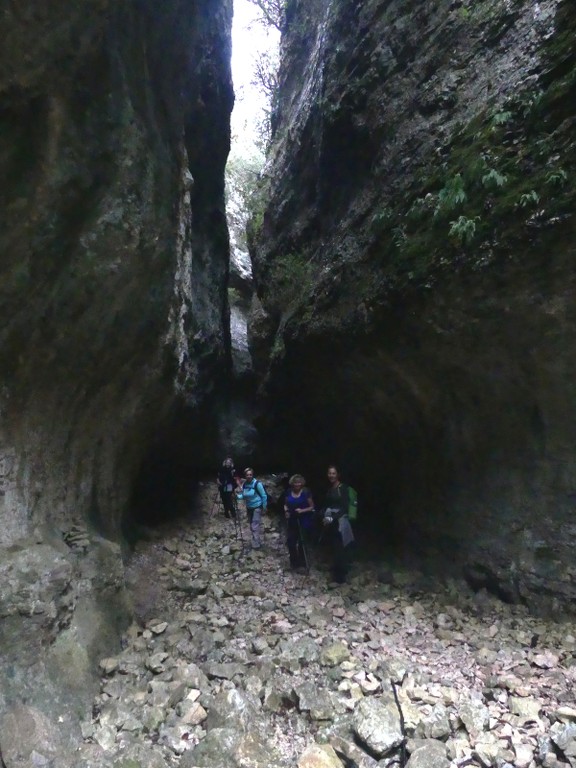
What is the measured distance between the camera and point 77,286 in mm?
5758

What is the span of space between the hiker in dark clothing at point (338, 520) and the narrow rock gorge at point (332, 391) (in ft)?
1.35

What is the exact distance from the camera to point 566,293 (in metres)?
5.88

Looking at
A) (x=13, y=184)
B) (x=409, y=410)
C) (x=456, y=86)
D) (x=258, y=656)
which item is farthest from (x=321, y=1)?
(x=258, y=656)

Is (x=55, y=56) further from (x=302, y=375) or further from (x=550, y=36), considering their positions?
(x=302, y=375)

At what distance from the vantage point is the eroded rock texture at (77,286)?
181 inches

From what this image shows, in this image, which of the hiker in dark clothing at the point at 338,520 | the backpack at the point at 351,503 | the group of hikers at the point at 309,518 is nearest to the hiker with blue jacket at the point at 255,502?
the group of hikers at the point at 309,518

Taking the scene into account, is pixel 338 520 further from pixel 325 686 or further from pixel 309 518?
pixel 325 686

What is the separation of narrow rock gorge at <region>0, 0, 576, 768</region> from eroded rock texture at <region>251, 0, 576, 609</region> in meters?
0.04

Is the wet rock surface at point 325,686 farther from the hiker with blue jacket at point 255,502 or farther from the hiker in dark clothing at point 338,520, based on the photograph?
the hiker with blue jacket at point 255,502

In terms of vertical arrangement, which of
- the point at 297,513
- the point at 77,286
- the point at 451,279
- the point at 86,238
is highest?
the point at 86,238

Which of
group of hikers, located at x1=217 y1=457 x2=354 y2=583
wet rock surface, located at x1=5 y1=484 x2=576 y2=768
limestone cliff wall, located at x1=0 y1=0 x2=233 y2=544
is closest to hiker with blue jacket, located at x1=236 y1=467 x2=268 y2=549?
group of hikers, located at x1=217 y1=457 x2=354 y2=583

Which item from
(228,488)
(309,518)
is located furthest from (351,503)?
(228,488)

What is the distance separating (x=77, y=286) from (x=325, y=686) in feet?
16.4

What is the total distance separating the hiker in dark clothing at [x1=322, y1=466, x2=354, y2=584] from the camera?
27.1 feet
